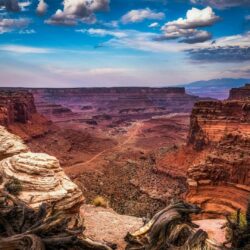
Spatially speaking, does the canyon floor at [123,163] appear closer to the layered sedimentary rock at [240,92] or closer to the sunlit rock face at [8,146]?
the sunlit rock face at [8,146]

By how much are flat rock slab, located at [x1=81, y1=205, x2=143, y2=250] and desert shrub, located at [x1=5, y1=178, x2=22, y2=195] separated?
301 cm

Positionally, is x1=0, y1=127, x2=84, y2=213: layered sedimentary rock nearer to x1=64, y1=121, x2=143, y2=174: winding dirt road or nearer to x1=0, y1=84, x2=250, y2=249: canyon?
x1=0, y1=84, x2=250, y2=249: canyon

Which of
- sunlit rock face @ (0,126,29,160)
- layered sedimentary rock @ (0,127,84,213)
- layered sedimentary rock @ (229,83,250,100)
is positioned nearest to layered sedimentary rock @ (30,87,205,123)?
layered sedimentary rock @ (229,83,250,100)

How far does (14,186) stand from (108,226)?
14.7 feet

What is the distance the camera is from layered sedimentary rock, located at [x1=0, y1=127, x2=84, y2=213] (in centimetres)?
1412

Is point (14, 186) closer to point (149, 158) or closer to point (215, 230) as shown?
point (215, 230)

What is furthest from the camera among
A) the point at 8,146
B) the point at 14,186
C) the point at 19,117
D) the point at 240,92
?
the point at 240,92

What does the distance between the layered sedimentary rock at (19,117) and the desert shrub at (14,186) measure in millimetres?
48166

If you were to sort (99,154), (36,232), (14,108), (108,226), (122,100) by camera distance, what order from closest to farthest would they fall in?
(36,232)
(108,226)
(14,108)
(99,154)
(122,100)

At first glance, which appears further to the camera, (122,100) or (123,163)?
(122,100)

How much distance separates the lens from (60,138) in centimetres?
7475

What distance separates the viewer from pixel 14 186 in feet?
46.4

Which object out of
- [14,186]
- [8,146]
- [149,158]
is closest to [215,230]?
[14,186]

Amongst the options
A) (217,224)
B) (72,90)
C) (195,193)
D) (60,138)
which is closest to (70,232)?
(217,224)
